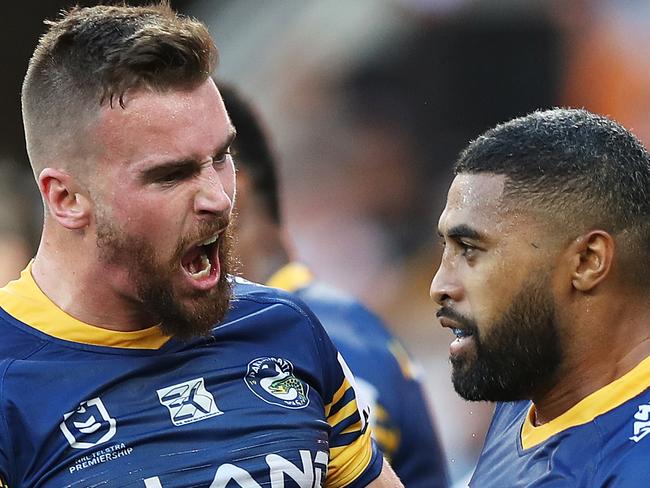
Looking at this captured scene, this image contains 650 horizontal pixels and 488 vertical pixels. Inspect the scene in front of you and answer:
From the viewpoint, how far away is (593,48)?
4395 millimetres

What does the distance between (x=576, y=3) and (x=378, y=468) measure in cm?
238

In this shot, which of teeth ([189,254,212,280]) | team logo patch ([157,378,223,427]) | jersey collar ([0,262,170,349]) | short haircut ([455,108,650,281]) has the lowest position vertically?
team logo patch ([157,378,223,427])

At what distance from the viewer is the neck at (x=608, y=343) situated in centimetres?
241

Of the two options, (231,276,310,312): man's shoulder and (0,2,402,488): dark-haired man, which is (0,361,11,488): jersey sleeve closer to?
(0,2,402,488): dark-haired man

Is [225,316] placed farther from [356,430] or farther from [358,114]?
[358,114]

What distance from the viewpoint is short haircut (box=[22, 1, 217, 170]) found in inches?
94.6

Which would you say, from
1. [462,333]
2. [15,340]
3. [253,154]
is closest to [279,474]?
[462,333]

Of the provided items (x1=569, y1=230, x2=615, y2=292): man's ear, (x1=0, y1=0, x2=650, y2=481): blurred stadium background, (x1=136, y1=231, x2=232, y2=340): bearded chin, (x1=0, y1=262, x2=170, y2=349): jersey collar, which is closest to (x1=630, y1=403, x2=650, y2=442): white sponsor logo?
(x1=569, y1=230, x2=615, y2=292): man's ear

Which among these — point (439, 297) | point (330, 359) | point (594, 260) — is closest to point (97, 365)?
point (330, 359)

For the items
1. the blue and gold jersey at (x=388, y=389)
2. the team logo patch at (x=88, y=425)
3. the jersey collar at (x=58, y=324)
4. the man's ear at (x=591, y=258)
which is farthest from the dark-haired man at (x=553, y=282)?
the blue and gold jersey at (x=388, y=389)

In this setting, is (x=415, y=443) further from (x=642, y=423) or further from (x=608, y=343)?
(x=642, y=423)

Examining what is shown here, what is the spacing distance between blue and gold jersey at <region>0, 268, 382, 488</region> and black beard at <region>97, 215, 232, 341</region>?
0.07m

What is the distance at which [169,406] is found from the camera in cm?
241

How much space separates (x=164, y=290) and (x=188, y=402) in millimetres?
229
